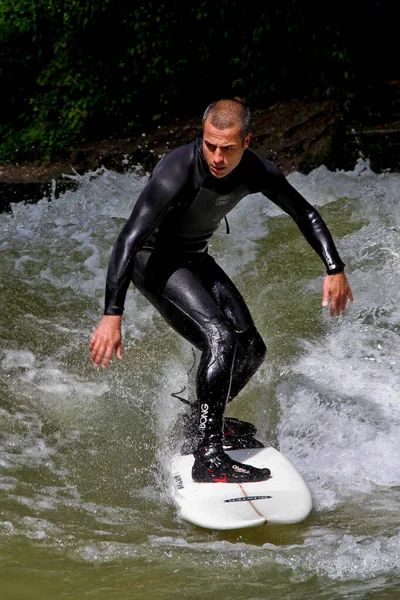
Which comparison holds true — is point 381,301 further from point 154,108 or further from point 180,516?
point 154,108

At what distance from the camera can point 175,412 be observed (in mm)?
5664

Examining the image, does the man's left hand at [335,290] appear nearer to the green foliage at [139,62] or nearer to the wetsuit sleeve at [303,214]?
the wetsuit sleeve at [303,214]

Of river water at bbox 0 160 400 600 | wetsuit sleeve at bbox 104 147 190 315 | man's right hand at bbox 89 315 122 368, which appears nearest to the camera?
river water at bbox 0 160 400 600

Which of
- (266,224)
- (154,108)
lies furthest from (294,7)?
(266,224)

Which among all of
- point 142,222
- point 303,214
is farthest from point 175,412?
point 142,222

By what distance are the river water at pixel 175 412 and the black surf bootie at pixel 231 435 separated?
0.17 metres

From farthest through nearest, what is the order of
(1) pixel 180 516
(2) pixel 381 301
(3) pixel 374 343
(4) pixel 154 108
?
1. (4) pixel 154 108
2. (2) pixel 381 301
3. (3) pixel 374 343
4. (1) pixel 180 516

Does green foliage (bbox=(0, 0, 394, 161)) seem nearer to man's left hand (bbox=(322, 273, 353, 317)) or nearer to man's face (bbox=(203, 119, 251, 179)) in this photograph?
man's left hand (bbox=(322, 273, 353, 317))

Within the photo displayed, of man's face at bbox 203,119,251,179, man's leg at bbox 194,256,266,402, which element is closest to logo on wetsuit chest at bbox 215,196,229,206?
man's face at bbox 203,119,251,179

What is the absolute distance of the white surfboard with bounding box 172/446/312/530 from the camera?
4.19 meters

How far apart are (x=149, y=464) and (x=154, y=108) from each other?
9276mm

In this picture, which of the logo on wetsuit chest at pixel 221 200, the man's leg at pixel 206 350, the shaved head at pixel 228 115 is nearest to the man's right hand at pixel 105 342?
the man's leg at pixel 206 350

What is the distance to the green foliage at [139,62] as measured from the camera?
42.2ft

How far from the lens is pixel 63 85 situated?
13.6 meters
